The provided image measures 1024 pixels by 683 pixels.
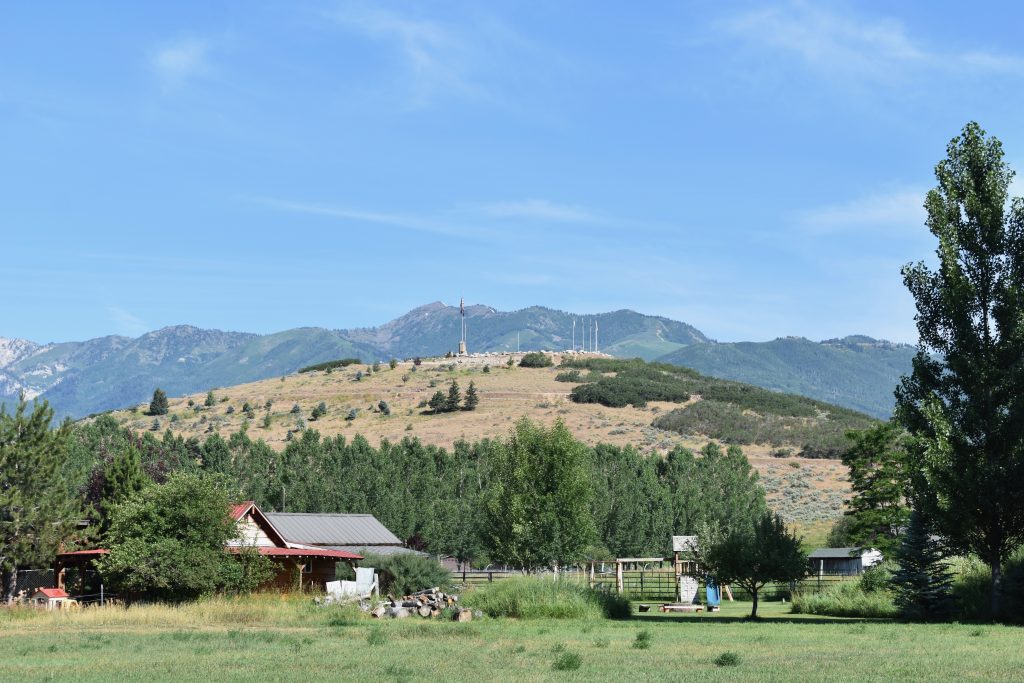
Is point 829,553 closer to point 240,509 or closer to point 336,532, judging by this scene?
point 336,532

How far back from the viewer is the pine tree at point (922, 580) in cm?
3641

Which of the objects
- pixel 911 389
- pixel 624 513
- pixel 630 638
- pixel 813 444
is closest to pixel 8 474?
pixel 630 638

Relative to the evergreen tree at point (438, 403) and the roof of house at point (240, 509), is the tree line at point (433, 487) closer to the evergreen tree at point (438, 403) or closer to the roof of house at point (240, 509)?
the roof of house at point (240, 509)

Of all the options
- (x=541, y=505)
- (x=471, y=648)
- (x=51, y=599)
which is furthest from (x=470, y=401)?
(x=471, y=648)

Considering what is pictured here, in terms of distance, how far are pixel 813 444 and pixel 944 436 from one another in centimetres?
10147

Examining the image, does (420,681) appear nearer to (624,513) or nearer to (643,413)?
(624,513)

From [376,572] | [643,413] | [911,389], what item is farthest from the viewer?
[643,413]

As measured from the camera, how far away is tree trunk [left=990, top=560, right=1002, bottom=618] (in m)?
35.6

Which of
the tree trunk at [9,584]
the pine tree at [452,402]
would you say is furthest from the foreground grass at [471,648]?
the pine tree at [452,402]

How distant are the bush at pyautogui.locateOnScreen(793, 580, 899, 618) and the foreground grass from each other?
116 inches

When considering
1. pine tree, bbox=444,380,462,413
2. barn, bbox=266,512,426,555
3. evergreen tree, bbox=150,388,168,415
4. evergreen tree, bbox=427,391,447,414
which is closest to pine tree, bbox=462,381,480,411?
pine tree, bbox=444,380,462,413

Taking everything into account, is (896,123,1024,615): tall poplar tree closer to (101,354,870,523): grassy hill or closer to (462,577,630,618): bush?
(462,577,630,618): bush

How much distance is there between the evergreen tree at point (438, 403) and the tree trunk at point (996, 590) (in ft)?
350

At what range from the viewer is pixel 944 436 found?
36.2m
